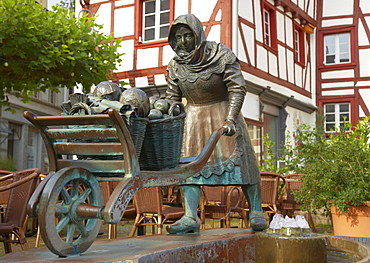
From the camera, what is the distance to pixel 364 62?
16.9 meters

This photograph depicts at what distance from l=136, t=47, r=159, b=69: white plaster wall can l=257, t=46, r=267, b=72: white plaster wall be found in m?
2.62

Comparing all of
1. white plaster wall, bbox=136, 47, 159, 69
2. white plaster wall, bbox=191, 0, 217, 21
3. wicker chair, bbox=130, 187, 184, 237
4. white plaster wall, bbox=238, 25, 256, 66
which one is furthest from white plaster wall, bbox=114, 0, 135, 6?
wicker chair, bbox=130, 187, 184, 237

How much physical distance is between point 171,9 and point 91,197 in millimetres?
10811

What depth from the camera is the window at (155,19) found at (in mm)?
12789

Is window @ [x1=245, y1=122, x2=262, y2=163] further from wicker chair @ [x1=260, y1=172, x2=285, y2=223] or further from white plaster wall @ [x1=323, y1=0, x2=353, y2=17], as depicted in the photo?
wicker chair @ [x1=260, y1=172, x2=285, y2=223]

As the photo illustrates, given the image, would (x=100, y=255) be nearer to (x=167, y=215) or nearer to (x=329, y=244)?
(x=329, y=244)

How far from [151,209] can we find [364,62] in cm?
1391

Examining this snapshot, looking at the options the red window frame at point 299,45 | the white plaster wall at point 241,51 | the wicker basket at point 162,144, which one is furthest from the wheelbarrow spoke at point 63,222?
the red window frame at point 299,45

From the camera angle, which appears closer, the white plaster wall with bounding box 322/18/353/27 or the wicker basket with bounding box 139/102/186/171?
the wicker basket with bounding box 139/102/186/171

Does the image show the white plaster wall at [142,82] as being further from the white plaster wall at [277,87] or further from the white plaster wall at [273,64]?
the white plaster wall at [273,64]

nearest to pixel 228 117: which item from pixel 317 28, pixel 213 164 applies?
pixel 213 164

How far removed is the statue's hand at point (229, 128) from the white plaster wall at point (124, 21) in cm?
1017

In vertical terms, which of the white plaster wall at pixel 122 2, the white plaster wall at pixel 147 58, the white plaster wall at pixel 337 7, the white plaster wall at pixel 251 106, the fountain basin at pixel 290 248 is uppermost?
the white plaster wall at pixel 337 7

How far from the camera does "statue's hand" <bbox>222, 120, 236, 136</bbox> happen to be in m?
3.34
